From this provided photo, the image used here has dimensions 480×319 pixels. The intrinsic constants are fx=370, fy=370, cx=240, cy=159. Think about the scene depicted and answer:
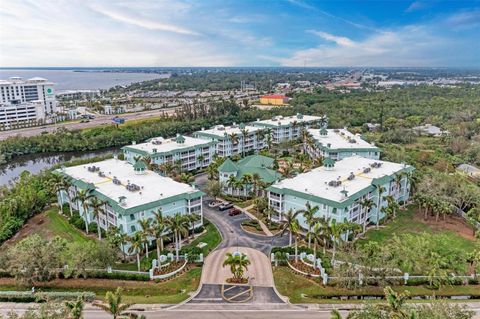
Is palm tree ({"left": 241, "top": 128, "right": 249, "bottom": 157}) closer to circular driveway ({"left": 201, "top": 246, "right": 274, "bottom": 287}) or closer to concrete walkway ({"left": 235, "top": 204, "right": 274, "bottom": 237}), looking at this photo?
concrete walkway ({"left": 235, "top": 204, "right": 274, "bottom": 237})

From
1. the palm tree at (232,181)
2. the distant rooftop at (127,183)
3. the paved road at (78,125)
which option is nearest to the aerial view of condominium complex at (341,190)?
the palm tree at (232,181)

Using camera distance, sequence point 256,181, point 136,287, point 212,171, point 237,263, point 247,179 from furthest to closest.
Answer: point 212,171 < point 247,179 < point 256,181 < point 136,287 < point 237,263

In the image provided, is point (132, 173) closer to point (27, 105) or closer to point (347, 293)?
point (347, 293)

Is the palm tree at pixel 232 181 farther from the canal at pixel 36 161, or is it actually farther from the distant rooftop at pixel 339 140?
the canal at pixel 36 161

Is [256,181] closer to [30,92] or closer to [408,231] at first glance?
[408,231]

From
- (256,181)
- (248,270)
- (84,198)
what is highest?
(84,198)

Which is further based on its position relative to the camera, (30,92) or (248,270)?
(30,92)

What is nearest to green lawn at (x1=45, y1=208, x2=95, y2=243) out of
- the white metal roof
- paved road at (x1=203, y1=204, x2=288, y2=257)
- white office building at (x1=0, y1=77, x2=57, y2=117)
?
paved road at (x1=203, y1=204, x2=288, y2=257)

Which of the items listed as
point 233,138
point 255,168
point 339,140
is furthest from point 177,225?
point 339,140
